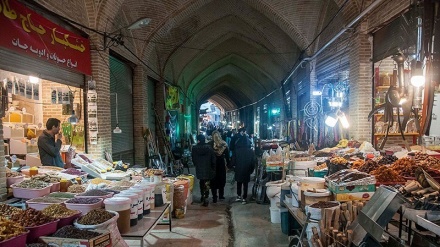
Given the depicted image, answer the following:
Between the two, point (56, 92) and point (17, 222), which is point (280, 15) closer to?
point (56, 92)

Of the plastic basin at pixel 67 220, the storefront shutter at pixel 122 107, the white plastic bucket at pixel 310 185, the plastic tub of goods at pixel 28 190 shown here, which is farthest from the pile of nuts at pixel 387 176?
the storefront shutter at pixel 122 107

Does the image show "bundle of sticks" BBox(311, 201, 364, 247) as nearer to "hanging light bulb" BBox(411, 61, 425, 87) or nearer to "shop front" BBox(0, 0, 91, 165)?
"hanging light bulb" BBox(411, 61, 425, 87)

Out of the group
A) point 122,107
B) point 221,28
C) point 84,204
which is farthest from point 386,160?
point 221,28

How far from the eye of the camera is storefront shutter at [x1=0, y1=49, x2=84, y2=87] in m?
5.00

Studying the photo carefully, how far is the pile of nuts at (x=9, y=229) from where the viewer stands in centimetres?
276

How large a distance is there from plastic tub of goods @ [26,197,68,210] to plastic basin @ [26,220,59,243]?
0.88 meters

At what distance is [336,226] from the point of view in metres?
3.85

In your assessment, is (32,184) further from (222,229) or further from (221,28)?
(221,28)

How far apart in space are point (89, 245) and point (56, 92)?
5021 millimetres

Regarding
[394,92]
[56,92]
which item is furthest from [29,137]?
[394,92]

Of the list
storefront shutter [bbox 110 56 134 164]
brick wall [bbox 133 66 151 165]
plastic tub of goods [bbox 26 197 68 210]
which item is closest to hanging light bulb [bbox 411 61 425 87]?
plastic tub of goods [bbox 26 197 68 210]

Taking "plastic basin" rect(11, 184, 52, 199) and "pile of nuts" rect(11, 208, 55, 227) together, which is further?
"plastic basin" rect(11, 184, 52, 199)

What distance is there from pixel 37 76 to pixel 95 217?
10.9ft

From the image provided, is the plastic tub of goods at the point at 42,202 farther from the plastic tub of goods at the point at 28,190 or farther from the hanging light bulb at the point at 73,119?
the hanging light bulb at the point at 73,119
